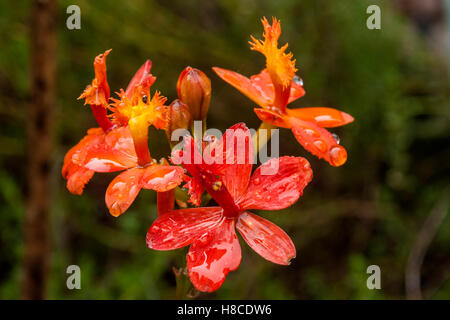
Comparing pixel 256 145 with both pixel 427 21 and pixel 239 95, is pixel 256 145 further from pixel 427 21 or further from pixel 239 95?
pixel 427 21

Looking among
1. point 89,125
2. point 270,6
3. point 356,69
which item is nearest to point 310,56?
point 356,69

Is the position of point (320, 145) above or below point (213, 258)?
above

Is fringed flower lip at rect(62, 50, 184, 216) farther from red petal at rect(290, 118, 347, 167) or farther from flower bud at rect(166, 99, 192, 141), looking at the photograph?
red petal at rect(290, 118, 347, 167)

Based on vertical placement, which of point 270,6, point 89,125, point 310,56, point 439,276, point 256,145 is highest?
point 270,6

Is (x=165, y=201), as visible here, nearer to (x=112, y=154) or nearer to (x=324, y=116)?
(x=112, y=154)

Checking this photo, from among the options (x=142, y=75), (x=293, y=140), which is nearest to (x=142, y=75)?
(x=142, y=75)

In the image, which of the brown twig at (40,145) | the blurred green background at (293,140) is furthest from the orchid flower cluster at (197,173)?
the blurred green background at (293,140)

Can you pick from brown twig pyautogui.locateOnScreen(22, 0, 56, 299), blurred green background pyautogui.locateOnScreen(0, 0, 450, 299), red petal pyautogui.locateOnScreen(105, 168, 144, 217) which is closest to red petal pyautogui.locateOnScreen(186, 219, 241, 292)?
red petal pyautogui.locateOnScreen(105, 168, 144, 217)
